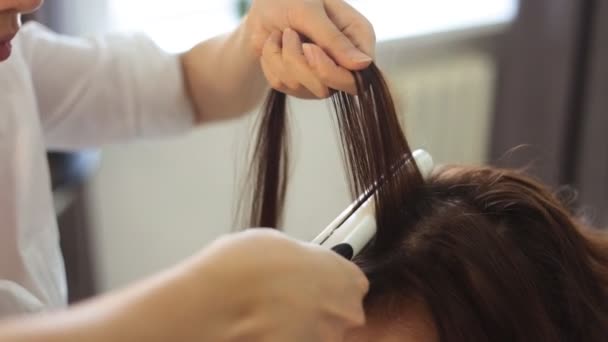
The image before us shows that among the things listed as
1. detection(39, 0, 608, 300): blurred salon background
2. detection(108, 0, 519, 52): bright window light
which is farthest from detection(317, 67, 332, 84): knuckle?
detection(108, 0, 519, 52): bright window light

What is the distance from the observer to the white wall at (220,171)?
1722 millimetres

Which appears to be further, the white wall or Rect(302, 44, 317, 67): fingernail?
the white wall

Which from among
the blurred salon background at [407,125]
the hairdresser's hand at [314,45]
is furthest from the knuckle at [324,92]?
the blurred salon background at [407,125]

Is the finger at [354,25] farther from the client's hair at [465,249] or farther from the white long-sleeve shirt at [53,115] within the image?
the white long-sleeve shirt at [53,115]

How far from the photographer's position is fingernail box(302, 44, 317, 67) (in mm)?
584

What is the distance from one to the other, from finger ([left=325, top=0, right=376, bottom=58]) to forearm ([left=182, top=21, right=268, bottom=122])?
0.48 ft

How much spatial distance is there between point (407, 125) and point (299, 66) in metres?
0.96

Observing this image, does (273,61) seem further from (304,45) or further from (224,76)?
(224,76)

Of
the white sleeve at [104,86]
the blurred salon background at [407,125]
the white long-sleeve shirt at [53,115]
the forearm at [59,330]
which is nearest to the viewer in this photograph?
the forearm at [59,330]

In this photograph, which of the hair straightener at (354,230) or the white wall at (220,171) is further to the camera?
the white wall at (220,171)

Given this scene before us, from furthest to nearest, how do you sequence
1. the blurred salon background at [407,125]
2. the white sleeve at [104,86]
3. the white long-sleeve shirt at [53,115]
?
the blurred salon background at [407,125]
the white sleeve at [104,86]
the white long-sleeve shirt at [53,115]

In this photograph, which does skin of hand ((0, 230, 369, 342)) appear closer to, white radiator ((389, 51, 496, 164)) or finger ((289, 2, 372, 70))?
finger ((289, 2, 372, 70))

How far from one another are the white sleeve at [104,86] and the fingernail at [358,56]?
0.38m

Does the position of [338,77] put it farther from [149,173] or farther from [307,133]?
[149,173]
